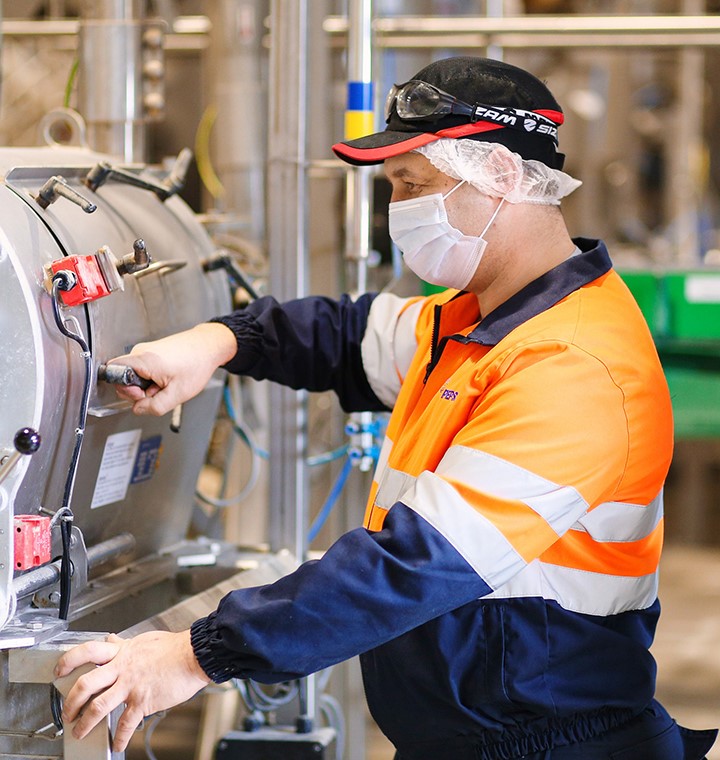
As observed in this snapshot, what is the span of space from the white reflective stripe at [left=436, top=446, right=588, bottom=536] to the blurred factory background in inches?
19.9

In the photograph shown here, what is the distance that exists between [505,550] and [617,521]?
231 millimetres

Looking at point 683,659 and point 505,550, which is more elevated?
point 505,550

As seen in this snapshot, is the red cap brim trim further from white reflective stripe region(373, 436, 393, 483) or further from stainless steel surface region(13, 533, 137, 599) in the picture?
stainless steel surface region(13, 533, 137, 599)

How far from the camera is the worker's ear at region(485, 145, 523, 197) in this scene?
148 cm

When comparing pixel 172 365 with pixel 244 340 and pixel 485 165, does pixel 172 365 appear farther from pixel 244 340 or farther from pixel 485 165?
pixel 485 165

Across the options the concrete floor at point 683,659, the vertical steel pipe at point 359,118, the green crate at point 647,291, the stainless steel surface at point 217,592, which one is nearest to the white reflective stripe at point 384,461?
the stainless steel surface at point 217,592

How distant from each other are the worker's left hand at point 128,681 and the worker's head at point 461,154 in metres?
0.64

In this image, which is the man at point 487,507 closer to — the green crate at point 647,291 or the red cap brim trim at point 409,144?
the red cap brim trim at point 409,144

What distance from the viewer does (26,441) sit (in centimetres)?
124

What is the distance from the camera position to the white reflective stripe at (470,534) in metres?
1.24

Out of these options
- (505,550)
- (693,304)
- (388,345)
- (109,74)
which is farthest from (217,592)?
(693,304)

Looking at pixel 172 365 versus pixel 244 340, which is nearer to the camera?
pixel 172 365

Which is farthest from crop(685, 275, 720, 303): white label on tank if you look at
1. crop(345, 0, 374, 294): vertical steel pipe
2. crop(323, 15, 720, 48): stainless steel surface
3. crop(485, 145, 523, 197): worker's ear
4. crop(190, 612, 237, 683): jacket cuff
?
crop(190, 612, 237, 683): jacket cuff

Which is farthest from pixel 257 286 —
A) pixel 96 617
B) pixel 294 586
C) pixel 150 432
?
pixel 294 586
